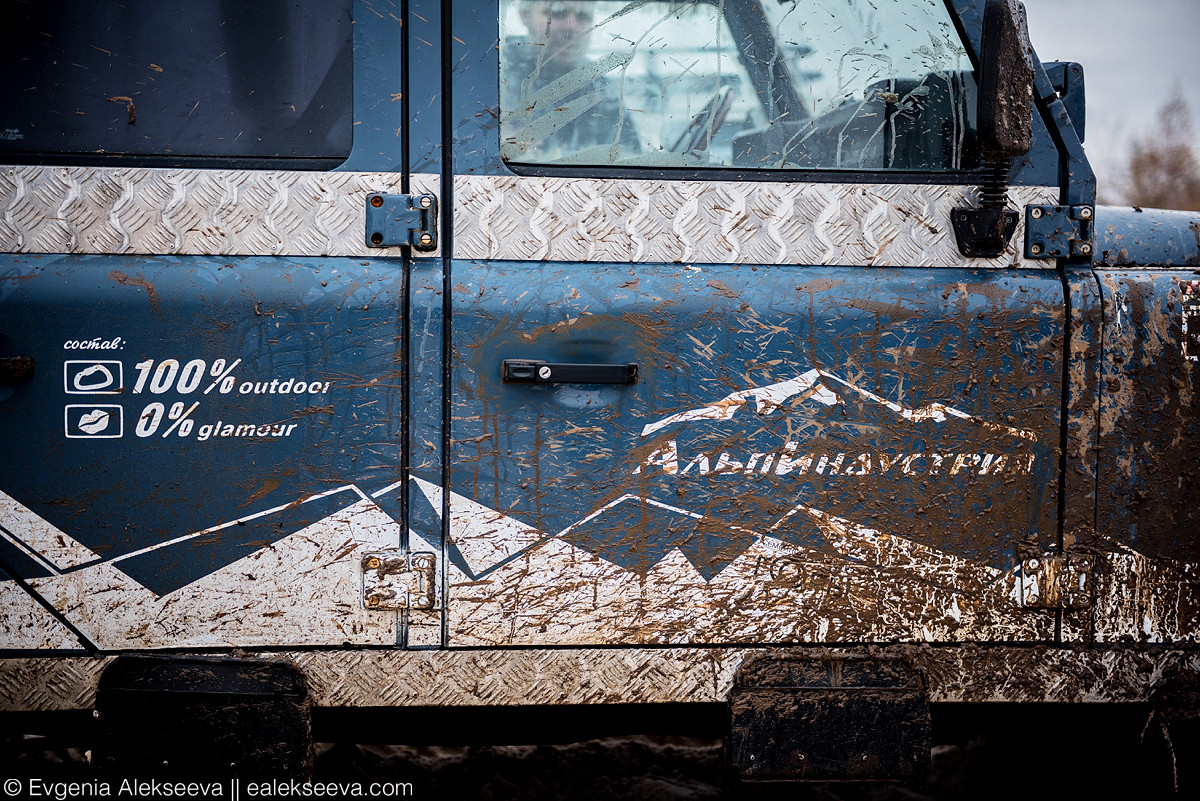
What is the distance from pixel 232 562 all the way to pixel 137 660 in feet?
0.95

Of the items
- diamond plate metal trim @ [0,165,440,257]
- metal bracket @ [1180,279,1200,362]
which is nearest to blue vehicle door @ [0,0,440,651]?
diamond plate metal trim @ [0,165,440,257]

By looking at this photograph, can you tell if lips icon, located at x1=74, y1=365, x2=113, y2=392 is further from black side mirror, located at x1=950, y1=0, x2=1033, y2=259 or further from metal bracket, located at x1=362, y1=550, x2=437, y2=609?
black side mirror, located at x1=950, y1=0, x2=1033, y2=259

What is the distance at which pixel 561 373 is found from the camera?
5.29 feet

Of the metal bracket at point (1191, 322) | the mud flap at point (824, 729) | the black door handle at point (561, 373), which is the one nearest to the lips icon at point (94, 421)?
the black door handle at point (561, 373)

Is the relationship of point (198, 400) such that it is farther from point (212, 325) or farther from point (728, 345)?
point (728, 345)

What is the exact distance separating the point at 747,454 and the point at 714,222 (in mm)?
515

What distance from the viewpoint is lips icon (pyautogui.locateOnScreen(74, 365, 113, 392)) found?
1.58m

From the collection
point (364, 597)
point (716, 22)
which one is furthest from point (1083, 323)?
point (364, 597)

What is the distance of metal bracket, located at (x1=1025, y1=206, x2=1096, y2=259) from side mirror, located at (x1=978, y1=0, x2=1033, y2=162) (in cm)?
21

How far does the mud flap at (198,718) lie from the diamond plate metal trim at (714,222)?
101 centimetres

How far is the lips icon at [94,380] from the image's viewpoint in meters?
1.58

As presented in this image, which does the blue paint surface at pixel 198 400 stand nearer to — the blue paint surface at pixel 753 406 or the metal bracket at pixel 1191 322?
the blue paint surface at pixel 753 406

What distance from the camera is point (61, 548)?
1.59m

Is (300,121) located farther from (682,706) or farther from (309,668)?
(682,706)
